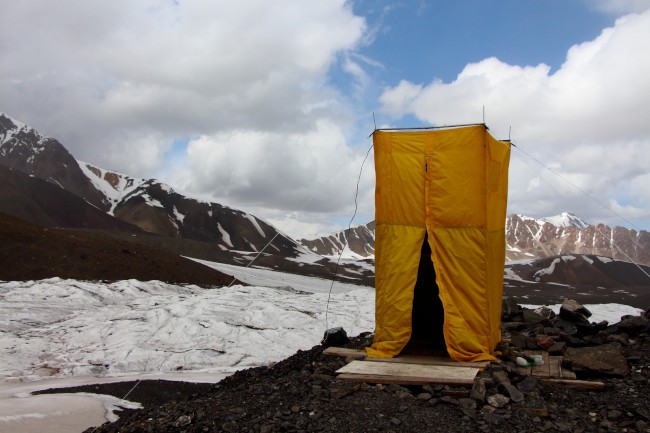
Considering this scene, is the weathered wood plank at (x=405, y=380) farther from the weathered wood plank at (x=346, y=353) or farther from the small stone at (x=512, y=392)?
the weathered wood plank at (x=346, y=353)

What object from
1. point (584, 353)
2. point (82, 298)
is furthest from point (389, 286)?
point (82, 298)

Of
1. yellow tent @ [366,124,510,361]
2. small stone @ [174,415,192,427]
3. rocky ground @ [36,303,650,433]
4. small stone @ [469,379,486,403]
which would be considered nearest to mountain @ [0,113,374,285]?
yellow tent @ [366,124,510,361]

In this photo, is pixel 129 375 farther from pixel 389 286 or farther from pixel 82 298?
pixel 82 298

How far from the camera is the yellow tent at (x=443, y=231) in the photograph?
28.4 feet

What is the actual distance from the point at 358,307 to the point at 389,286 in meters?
17.0

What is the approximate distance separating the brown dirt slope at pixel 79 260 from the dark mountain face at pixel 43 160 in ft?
388

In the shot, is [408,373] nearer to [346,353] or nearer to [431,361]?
[431,361]

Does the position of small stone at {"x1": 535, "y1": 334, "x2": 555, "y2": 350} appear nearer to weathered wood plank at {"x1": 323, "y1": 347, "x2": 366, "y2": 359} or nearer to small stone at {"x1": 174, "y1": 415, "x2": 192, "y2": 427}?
weathered wood plank at {"x1": 323, "y1": 347, "x2": 366, "y2": 359}

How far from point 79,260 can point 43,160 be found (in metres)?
145

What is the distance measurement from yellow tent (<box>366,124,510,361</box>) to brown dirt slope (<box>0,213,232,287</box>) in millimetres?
29457

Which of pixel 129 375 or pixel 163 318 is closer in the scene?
pixel 129 375

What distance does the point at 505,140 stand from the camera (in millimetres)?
10391

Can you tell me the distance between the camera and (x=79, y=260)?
116 feet

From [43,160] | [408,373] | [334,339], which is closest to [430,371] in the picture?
[408,373]
